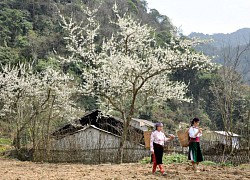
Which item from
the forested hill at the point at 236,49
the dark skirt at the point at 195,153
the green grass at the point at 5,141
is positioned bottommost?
the dark skirt at the point at 195,153

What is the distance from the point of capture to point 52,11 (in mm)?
51188

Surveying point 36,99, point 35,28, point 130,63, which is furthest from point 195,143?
point 35,28

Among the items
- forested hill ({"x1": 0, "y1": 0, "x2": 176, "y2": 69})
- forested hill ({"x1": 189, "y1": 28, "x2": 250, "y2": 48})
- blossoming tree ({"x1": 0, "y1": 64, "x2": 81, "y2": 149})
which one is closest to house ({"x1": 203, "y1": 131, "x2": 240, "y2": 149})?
forested hill ({"x1": 189, "y1": 28, "x2": 250, "y2": 48})

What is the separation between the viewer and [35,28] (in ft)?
155

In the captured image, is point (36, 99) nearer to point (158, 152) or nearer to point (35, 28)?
point (158, 152)

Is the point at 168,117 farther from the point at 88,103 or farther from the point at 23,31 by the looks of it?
the point at 23,31

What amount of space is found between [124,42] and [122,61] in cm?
160

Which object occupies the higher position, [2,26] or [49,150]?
[2,26]

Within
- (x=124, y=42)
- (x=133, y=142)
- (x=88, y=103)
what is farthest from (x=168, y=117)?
(x=124, y=42)

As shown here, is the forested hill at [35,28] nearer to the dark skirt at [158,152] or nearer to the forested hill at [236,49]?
the forested hill at [236,49]

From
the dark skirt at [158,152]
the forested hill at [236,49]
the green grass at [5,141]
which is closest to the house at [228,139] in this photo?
the forested hill at [236,49]

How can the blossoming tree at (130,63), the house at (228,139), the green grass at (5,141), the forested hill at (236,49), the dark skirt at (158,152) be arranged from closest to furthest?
1. the dark skirt at (158,152)
2. the blossoming tree at (130,63)
3. the house at (228,139)
4. the forested hill at (236,49)
5. the green grass at (5,141)

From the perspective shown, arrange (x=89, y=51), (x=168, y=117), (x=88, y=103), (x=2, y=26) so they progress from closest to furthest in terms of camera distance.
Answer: (x=89, y=51)
(x=88, y=103)
(x=168, y=117)
(x=2, y=26)

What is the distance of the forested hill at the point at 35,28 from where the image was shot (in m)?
39.2
